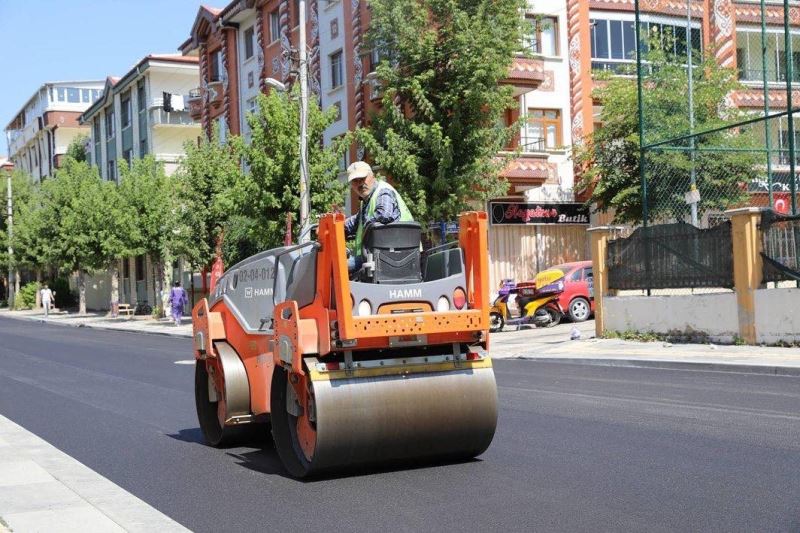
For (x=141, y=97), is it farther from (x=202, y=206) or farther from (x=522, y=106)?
(x=522, y=106)

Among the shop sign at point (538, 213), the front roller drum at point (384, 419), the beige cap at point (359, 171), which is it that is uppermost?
the shop sign at point (538, 213)

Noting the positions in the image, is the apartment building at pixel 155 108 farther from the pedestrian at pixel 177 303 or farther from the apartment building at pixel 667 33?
the apartment building at pixel 667 33

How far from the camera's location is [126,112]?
6425 cm

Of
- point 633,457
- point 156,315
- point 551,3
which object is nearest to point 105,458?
point 633,457

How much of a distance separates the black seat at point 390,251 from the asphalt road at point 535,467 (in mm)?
1426

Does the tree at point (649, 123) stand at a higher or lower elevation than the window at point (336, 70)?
lower

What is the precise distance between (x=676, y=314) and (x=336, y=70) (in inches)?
870

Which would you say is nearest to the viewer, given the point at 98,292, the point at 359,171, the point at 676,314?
the point at 359,171

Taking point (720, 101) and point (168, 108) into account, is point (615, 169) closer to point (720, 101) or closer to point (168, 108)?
point (720, 101)

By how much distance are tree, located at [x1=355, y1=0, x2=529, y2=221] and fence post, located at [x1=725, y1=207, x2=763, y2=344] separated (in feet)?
36.3

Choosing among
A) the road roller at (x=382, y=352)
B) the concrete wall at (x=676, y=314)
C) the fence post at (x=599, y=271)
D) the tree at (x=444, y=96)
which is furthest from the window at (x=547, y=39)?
the road roller at (x=382, y=352)

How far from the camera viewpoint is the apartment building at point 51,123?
281 ft

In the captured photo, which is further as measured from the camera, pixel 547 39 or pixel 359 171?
pixel 547 39

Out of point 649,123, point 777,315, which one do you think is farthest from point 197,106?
point 777,315
